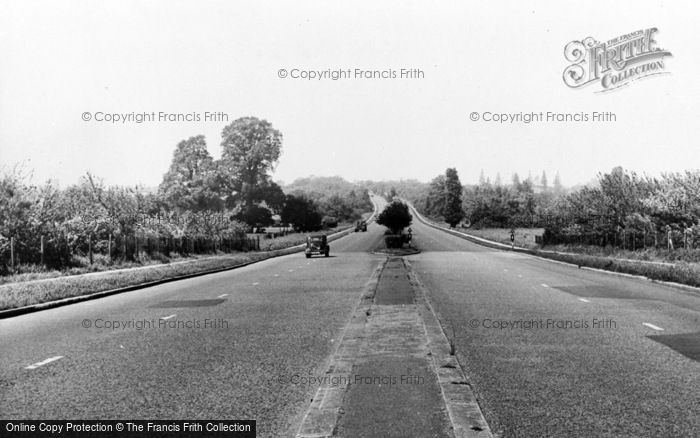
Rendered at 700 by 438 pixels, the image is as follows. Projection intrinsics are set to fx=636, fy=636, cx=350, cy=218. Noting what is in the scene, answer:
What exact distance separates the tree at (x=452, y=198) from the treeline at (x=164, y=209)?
51095 millimetres

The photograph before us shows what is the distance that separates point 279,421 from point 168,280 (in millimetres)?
20169

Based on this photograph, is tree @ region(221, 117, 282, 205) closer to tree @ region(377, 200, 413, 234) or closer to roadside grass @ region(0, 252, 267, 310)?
tree @ region(377, 200, 413, 234)

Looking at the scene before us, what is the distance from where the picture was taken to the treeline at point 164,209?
Answer: 2852 cm

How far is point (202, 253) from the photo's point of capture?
1829 inches

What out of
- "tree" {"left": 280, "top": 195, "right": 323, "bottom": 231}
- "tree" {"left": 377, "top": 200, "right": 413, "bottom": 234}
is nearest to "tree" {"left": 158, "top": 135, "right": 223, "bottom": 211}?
"tree" {"left": 280, "top": 195, "right": 323, "bottom": 231}

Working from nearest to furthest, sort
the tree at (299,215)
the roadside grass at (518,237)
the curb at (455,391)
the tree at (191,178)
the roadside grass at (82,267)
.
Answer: the curb at (455,391), the roadside grass at (82,267), the roadside grass at (518,237), the tree at (191,178), the tree at (299,215)

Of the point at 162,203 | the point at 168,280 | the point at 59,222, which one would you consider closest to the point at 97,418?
the point at 168,280

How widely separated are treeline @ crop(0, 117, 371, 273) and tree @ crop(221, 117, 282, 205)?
0.45 ft

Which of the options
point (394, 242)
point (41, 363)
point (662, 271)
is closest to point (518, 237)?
point (394, 242)

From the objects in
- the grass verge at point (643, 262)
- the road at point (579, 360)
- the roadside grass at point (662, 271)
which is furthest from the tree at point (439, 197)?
the road at point (579, 360)

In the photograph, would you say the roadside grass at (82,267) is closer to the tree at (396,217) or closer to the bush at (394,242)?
the bush at (394,242)

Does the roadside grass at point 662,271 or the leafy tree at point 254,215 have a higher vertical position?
the leafy tree at point 254,215

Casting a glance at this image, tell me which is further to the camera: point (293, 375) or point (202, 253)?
point (202, 253)

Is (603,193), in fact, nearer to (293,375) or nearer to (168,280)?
(168,280)
